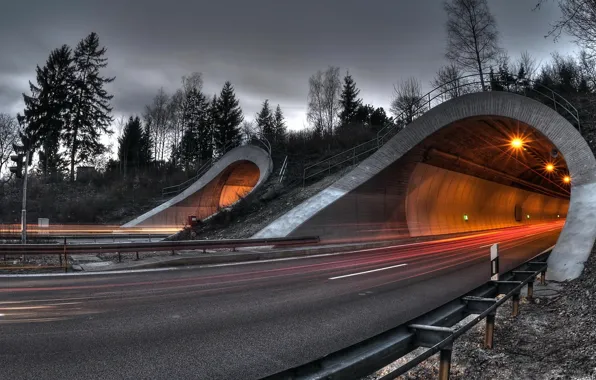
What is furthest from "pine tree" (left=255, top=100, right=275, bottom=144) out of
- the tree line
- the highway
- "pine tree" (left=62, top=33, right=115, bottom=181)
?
the highway

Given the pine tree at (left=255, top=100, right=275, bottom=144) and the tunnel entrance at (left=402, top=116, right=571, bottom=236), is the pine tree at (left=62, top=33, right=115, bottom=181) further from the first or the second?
the tunnel entrance at (left=402, top=116, right=571, bottom=236)

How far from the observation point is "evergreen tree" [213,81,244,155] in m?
65.4

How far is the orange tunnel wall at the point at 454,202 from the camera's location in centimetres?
2656

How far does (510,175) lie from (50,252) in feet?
117

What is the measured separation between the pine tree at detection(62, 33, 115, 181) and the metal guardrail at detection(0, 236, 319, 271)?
38661 mm

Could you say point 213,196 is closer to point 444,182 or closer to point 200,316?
point 444,182

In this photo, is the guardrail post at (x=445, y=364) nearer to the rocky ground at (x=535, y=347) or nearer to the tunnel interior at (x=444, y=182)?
the rocky ground at (x=535, y=347)

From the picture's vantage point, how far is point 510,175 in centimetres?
3516

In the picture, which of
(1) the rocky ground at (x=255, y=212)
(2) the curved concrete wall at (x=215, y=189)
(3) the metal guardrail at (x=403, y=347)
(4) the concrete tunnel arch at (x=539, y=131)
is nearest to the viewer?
(3) the metal guardrail at (x=403, y=347)

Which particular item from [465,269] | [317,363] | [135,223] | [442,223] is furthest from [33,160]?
→ [317,363]

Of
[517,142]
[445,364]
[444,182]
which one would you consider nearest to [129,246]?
[445,364]

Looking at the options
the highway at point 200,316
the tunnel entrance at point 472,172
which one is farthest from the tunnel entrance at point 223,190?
the highway at point 200,316

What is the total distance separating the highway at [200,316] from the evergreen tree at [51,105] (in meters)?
44.4

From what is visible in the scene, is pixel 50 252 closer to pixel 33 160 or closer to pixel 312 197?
pixel 312 197
